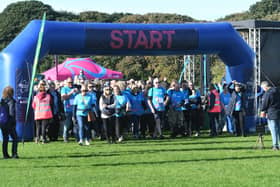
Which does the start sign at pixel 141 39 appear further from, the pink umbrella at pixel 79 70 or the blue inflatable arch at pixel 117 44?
the pink umbrella at pixel 79 70

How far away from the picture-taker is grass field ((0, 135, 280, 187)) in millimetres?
10641

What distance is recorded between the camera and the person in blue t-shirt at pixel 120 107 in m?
18.2

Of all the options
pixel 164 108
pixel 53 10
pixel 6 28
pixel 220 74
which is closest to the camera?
pixel 164 108

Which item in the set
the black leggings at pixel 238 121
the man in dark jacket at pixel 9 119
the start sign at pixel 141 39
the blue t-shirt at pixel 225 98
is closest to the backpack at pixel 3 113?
the man in dark jacket at pixel 9 119

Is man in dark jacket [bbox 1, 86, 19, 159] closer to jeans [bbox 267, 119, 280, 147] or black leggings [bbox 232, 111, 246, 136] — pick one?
jeans [bbox 267, 119, 280, 147]

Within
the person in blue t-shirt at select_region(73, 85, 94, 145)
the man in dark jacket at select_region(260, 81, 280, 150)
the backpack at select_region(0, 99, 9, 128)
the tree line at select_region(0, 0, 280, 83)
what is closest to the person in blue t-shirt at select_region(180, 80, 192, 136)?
the person in blue t-shirt at select_region(73, 85, 94, 145)

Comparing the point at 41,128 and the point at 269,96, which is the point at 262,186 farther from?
the point at 41,128

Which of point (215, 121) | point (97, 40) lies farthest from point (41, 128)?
point (215, 121)

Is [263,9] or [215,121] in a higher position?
[263,9]

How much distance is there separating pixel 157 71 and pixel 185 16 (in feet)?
73.0

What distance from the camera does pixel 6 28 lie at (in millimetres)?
70000

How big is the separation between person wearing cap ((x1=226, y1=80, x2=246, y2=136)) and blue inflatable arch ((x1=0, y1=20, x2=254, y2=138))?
0.94m

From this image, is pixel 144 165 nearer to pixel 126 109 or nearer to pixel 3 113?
pixel 3 113

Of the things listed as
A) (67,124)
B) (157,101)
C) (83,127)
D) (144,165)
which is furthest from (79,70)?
(144,165)
